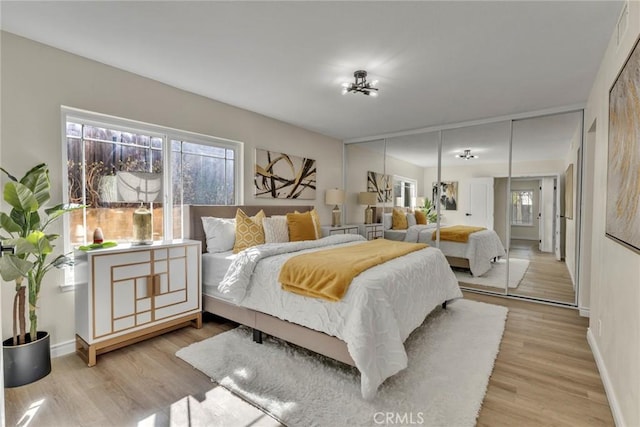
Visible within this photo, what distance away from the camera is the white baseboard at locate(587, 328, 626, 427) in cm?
174

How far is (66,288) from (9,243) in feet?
2.52

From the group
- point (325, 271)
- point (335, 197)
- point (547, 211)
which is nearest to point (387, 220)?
point (335, 197)

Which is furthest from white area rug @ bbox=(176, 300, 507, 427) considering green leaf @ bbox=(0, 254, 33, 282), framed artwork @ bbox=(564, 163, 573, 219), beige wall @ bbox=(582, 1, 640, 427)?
framed artwork @ bbox=(564, 163, 573, 219)

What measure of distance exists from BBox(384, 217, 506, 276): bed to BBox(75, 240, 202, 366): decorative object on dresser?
3.44 metres

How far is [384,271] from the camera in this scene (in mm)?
2373

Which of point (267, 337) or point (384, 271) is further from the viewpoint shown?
point (267, 337)

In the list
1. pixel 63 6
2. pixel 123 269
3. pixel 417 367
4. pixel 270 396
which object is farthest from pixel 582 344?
pixel 63 6

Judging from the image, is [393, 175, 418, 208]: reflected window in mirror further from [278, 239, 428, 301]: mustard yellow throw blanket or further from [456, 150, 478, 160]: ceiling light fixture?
[278, 239, 428, 301]: mustard yellow throw blanket

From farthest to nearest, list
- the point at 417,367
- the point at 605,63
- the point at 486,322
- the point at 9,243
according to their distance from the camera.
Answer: the point at 486,322 < the point at 605,63 < the point at 417,367 < the point at 9,243

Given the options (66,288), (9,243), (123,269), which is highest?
(9,243)

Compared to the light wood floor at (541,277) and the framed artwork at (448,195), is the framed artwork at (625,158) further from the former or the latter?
the framed artwork at (448,195)

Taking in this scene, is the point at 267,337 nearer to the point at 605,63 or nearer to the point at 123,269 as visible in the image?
the point at 123,269

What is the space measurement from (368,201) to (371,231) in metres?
0.55

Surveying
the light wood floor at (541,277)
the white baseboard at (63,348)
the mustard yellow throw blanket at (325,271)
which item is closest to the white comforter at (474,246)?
the light wood floor at (541,277)
